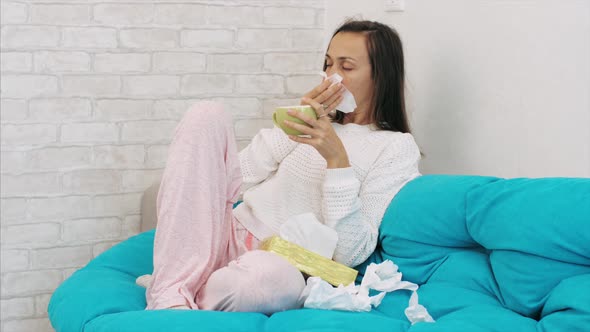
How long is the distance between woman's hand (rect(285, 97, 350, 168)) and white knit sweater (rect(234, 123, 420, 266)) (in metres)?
0.03

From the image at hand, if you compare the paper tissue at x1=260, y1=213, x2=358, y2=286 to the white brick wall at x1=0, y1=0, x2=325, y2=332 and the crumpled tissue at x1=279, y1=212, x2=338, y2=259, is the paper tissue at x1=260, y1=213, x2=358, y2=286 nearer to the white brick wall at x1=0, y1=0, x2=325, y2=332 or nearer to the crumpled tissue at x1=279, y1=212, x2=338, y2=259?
the crumpled tissue at x1=279, y1=212, x2=338, y2=259

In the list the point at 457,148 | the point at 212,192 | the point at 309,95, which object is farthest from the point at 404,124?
the point at 212,192

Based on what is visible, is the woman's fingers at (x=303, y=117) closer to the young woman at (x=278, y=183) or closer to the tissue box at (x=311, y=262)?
the young woman at (x=278, y=183)

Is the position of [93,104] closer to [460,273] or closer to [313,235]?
[313,235]

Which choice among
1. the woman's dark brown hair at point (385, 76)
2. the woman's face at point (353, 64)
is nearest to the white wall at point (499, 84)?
the woman's dark brown hair at point (385, 76)

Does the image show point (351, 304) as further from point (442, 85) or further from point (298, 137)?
point (442, 85)

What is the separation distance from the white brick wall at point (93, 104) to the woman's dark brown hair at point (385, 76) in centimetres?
76

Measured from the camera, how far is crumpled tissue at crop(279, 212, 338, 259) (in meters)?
2.02

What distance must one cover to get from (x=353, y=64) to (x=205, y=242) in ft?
2.54

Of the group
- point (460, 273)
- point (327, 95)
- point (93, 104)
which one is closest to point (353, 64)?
point (327, 95)

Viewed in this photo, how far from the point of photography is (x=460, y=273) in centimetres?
191

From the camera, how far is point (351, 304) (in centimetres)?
177

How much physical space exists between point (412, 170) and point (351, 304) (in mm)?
574

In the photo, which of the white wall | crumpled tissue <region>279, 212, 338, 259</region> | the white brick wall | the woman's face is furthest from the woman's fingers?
the white brick wall
